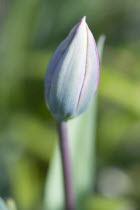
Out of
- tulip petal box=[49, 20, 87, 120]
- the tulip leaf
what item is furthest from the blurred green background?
tulip petal box=[49, 20, 87, 120]

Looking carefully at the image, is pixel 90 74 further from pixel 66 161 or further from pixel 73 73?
pixel 66 161

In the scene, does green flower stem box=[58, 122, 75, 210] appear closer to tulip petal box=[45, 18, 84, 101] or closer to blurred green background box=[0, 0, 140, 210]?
tulip petal box=[45, 18, 84, 101]

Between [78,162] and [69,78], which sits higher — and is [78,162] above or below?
below

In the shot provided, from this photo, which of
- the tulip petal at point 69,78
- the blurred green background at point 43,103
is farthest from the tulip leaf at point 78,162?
the tulip petal at point 69,78

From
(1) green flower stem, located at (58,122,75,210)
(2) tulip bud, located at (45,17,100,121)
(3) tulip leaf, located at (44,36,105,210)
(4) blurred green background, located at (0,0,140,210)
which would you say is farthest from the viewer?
(4) blurred green background, located at (0,0,140,210)

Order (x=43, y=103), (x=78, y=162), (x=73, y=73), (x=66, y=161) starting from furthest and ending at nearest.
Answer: (x=43, y=103)
(x=78, y=162)
(x=66, y=161)
(x=73, y=73)

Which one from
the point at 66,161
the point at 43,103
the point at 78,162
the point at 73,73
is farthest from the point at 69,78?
the point at 43,103

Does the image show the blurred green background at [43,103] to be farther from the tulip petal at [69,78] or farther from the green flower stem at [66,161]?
the tulip petal at [69,78]

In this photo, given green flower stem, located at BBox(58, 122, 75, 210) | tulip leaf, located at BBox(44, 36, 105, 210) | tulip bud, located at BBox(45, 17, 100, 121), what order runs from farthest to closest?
tulip leaf, located at BBox(44, 36, 105, 210), green flower stem, located at BBox(58, 122, 75, 210), tulip bud, located at BBox(45, 17, 100, 121)
